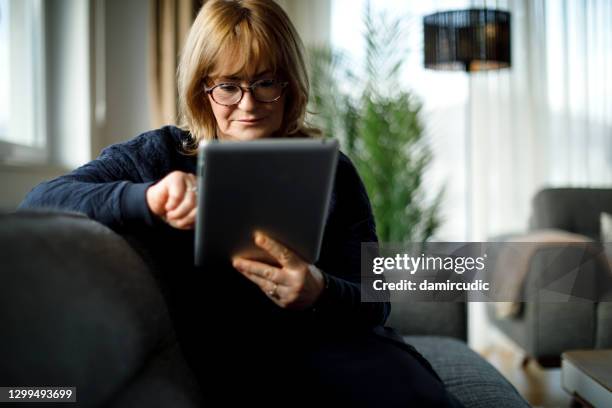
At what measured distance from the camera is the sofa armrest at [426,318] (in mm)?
1824

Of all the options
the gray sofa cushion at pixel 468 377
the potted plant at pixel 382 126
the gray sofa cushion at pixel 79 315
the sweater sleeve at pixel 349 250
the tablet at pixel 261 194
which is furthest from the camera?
the potted plant at pixel 382 126

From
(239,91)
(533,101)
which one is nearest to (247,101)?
(239,91)

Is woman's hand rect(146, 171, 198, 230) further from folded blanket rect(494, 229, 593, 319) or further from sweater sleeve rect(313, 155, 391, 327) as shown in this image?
folded blanket rect(494, 229, 593, 319)

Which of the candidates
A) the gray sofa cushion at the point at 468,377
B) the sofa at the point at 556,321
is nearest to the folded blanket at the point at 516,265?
the sofa at the point at 556,321

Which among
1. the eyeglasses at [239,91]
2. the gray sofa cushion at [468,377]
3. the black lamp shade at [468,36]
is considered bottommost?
the gray sofa cushion at [468,377]

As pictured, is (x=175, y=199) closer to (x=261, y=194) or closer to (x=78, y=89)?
(x=261, y=194)

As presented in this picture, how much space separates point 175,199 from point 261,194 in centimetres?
12

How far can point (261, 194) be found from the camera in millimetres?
734

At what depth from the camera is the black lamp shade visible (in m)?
3.06

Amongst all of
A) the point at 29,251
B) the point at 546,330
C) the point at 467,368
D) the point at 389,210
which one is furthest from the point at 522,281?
the point at 29,251

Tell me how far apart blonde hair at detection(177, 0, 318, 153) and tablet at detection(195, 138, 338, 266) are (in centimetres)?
32

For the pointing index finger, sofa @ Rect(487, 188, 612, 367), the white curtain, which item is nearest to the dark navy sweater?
the pointing index finger

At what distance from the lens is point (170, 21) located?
300 centimetres

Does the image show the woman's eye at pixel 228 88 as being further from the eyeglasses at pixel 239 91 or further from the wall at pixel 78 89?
the wall at pixel 78 89
